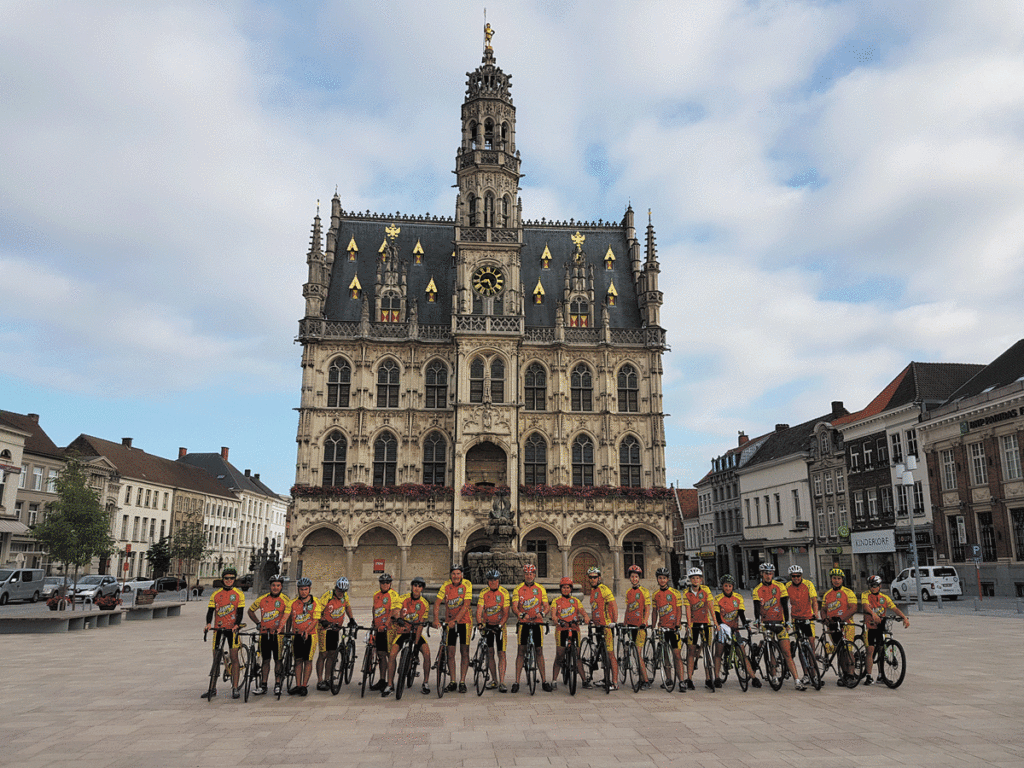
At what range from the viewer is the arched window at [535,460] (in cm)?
4516

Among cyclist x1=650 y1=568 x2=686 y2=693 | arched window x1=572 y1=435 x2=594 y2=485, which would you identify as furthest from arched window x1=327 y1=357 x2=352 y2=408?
cyclist x1=650 y1=568 x2=686 y2=693

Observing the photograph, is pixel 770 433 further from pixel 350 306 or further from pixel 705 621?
pixel 705 621

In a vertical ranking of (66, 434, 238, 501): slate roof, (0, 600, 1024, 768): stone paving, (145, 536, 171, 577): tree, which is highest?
(66, 434, 238, 501): slate roof

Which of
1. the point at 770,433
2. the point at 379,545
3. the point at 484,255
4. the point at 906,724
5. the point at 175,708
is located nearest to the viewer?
the point at 906,724

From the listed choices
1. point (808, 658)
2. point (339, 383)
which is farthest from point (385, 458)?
point (808, 658)

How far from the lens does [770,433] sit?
2542 inches

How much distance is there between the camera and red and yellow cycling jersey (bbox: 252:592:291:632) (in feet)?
39.0

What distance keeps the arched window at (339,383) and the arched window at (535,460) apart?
10.9m

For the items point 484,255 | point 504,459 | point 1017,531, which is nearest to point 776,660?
point 1017,531

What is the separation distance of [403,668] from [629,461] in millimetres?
35604

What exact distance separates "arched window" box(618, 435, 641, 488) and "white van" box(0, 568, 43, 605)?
A: 104 ft

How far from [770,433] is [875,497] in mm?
19414

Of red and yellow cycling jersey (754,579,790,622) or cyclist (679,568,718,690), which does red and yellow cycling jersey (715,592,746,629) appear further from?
red and yellow cycling jersey (754,579,790,622)

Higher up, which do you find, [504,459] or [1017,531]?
[504,459]
